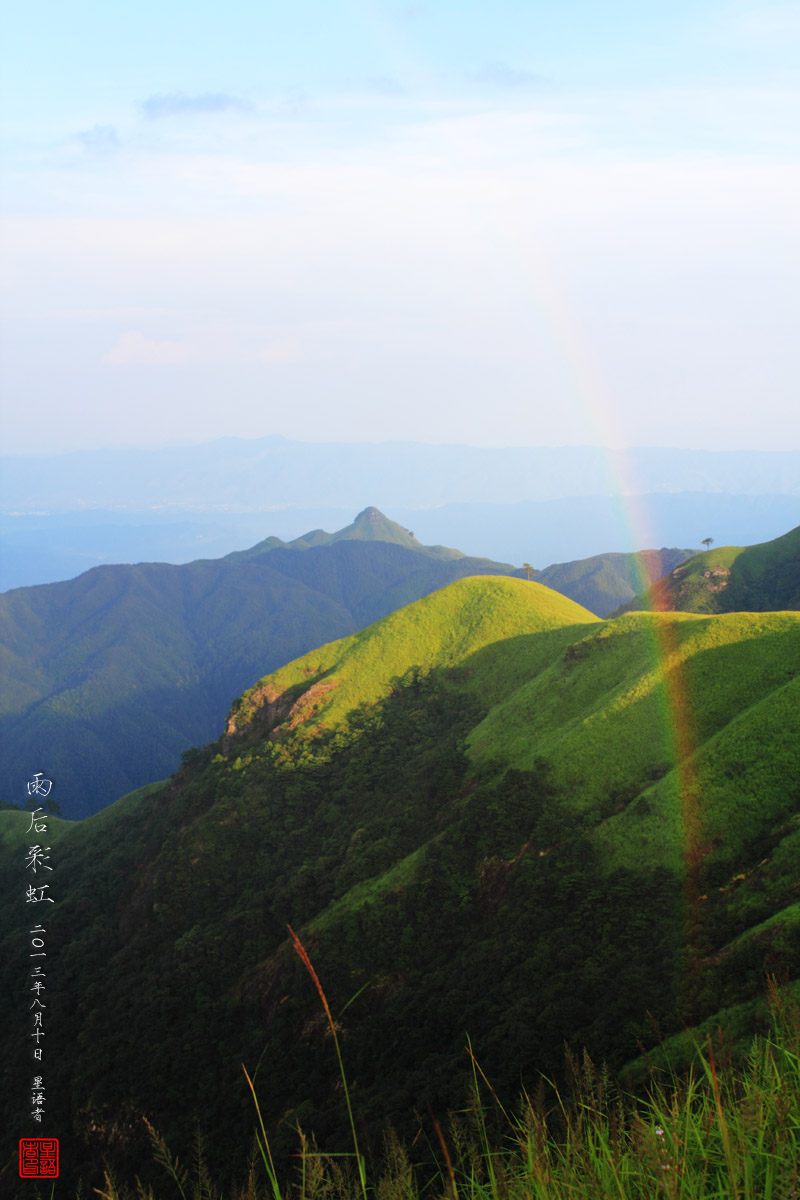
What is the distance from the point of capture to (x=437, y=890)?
4825 cm

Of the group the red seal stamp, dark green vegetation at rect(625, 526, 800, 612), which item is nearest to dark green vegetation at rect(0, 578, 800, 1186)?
the red seal stamp

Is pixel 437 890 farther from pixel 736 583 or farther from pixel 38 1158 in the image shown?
pixel 736 583

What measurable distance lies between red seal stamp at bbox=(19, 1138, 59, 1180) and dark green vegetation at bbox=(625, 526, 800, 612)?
93.3m

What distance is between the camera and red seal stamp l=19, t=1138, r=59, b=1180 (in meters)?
44.8

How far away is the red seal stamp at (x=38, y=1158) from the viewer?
147 feet

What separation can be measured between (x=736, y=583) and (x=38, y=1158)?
10370 centimetres

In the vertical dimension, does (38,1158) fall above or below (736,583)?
below

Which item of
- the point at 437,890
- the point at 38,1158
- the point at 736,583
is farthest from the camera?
the point at 736,583

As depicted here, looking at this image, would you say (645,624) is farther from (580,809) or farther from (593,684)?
(580,809)

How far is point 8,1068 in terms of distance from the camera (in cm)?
5812

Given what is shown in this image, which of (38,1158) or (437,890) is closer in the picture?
(38,1158)

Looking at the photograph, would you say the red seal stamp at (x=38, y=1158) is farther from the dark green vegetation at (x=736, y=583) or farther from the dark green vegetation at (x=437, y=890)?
the dark green vegetation at (x=736, y=583)

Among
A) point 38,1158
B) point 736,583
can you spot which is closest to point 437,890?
point 38,1158

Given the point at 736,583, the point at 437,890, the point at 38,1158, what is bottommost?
the point at 38,1158
